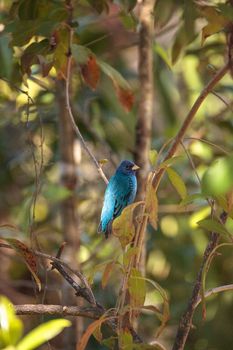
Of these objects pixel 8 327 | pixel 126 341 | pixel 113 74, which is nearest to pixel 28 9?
pixel 113 74

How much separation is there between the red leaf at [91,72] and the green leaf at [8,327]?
1061 millimetres

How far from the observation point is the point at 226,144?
378cm

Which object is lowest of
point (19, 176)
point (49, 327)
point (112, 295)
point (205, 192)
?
point (112, 295)

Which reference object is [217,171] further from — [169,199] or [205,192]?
[169,199]

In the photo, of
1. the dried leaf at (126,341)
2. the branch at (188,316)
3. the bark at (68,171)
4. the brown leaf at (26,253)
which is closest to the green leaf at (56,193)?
the bark at (68,171)

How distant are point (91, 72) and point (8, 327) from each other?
1121 millimetres

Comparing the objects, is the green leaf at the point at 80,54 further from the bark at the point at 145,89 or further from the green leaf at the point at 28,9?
the bark at the point at 145,89

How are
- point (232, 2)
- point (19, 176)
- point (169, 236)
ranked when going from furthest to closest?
1. point (19, 176)
2. point (169, 236)
3. point (232, 2)

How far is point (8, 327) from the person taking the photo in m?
1.15

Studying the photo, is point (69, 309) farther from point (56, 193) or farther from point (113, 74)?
point (56, 193)

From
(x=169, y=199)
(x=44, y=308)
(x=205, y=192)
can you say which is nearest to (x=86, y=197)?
(x=169, y=199)

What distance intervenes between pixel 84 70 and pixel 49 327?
1.14 metres

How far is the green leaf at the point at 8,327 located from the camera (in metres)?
1.14

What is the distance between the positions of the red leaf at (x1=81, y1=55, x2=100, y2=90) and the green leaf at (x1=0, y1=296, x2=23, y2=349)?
3.48 ft
